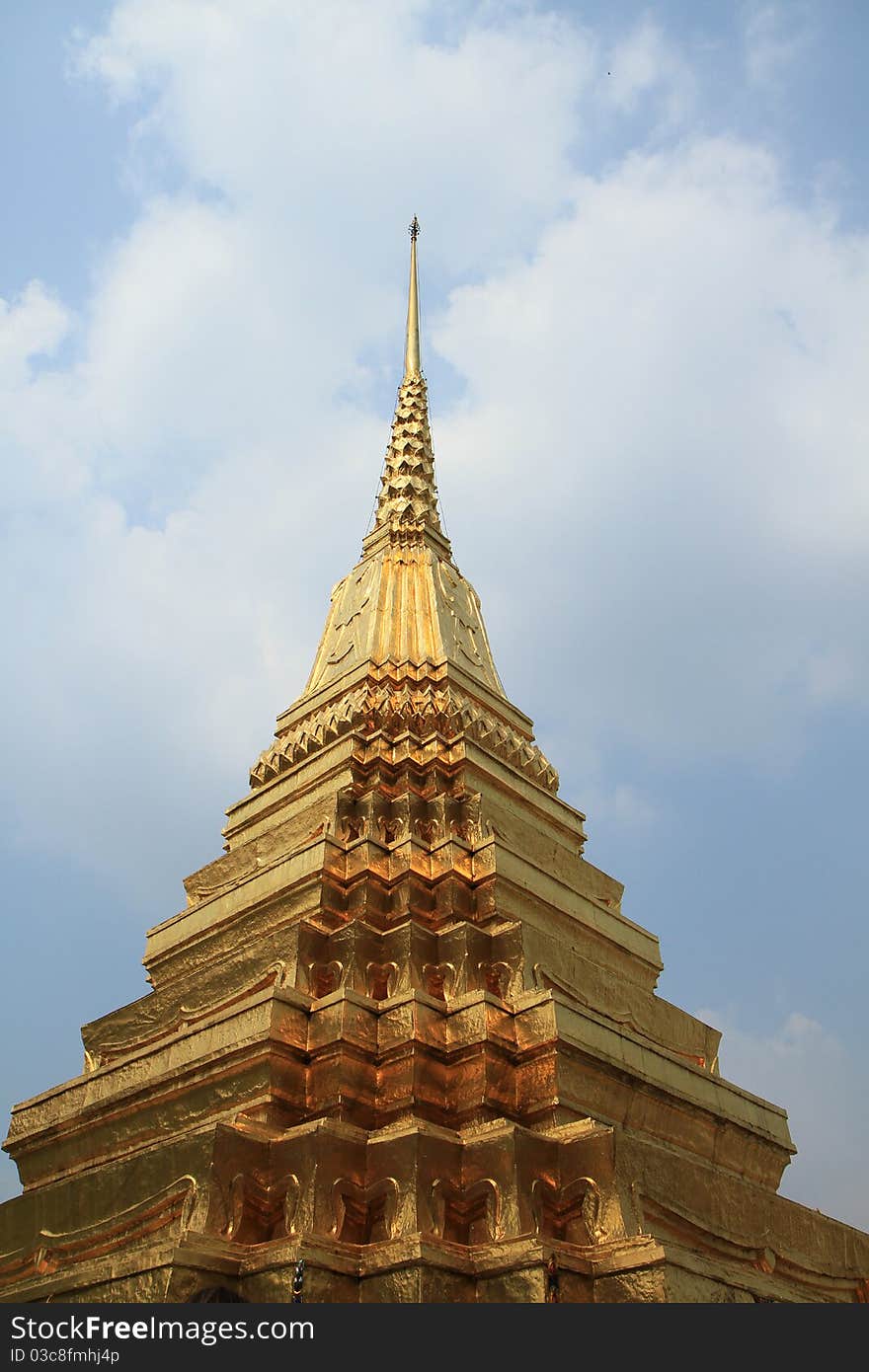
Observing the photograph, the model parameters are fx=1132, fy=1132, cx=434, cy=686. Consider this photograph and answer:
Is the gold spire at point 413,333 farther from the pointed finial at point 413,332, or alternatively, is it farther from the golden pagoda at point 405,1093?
the golden pagoda at point 405,1093

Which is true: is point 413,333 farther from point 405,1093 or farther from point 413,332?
point 405,1093

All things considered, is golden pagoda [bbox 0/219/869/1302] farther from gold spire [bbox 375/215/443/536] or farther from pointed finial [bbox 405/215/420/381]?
pointed finial [bbox 405/215/420/381]

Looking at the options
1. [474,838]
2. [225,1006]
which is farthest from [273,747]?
[225,1006]

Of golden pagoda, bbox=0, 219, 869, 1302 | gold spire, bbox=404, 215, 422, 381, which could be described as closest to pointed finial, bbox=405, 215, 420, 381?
gold spire, bbox=404, 215, 422, 381

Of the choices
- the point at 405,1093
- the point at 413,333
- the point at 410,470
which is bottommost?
the point at 405,1093

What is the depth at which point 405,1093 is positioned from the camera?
1055 centimetres

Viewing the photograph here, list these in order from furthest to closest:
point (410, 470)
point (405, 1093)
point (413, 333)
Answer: point (413, 333) < point (410, 470) < point (405, 1093)

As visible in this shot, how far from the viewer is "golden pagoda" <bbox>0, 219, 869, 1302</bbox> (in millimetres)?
8594

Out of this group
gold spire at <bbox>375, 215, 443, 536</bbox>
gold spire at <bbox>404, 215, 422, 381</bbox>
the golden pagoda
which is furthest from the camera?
gold spire at <bbox>404, 215, 422, 381</bbox>

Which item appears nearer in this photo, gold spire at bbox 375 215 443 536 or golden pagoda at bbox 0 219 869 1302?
golden pagoda at bbox 0 219 869 1302

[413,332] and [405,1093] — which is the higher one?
[413,332]

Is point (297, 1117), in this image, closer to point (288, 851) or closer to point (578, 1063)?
point (578, 1063)

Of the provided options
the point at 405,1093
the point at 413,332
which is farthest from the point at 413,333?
the point at 405,1093

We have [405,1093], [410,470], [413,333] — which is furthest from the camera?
[413,333]
